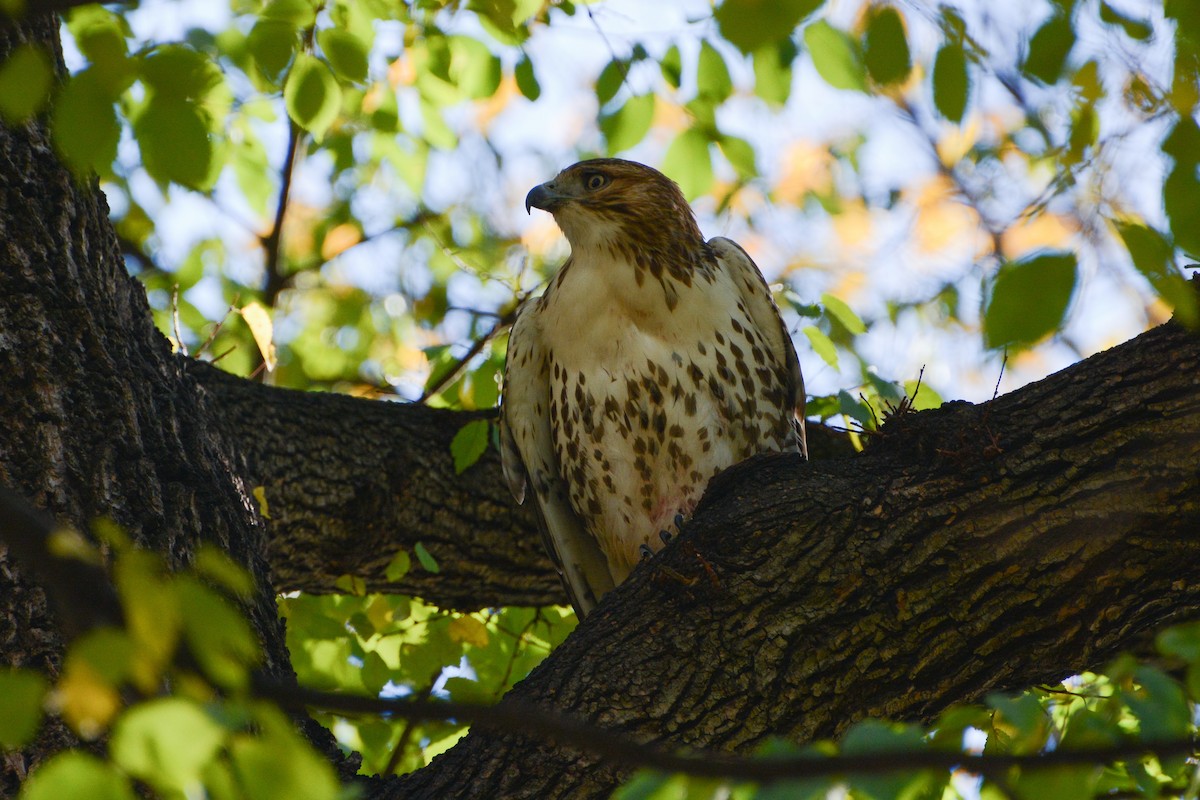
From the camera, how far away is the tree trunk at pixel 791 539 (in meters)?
2.55

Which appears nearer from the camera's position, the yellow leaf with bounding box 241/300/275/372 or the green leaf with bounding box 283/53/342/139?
the green leaf with bounding box 283/53/342/139

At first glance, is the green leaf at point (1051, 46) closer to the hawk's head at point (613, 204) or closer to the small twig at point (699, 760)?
the small twig at point (699, 760)

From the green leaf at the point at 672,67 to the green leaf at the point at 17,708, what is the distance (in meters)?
3.47

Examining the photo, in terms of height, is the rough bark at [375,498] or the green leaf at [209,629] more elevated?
the rough bark at [375,498]

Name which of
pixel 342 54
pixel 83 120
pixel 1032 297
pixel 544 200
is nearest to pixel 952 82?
pixel 1032 297

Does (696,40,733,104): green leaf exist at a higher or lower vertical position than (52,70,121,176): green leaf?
higher

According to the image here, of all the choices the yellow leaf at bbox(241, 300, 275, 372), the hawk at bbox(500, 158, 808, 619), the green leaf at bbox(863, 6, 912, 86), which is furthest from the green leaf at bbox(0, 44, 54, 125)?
the hawk at bbox(500, 158, 808, 619)

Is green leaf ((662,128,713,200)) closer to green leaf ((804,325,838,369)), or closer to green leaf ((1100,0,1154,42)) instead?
green leaf ((804,325,838,369))

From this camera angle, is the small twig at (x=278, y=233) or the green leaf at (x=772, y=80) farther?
the small twig at (x=278, y=233)

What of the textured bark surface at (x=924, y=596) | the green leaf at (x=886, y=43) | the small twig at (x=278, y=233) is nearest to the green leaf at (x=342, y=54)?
the textured bark surface at (x=924, y=596)

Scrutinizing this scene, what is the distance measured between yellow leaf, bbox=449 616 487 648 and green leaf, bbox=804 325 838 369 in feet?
5.48

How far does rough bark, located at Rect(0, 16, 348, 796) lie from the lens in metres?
2.53

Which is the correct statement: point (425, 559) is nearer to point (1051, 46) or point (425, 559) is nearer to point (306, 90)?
point (306, 90)

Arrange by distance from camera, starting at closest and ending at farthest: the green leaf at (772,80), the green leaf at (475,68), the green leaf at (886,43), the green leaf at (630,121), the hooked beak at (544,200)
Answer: the green leaf at (886,43)
the green leaf at (772,80)
the green leaf at (630,121)
the green leaf at (475,68)
the hooked beak at (544,200)
